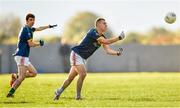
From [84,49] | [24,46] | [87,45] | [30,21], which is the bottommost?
[24,46]

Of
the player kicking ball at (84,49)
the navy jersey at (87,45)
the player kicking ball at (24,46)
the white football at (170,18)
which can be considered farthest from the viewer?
the white football at (170,18)

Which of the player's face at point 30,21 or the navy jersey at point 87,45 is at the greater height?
the player's face at point 30,21

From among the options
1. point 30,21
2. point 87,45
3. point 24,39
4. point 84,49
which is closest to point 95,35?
point 87,45

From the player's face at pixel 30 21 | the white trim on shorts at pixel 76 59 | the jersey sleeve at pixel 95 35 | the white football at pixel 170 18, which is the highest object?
the player's face at pixel 30 21

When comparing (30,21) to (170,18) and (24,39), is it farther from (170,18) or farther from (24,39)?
(170,18)

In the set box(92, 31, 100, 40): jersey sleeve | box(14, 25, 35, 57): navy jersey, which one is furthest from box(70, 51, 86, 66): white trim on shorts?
box(14, 25, 35, 57): navy jersey

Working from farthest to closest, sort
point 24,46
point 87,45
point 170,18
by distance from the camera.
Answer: point 170,18, point 24,46, point 87,45

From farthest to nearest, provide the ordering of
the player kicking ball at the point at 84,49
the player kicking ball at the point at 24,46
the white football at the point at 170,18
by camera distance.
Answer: the white football at the point at 170,18, the player kicking ball at the point at 24,46, the player kicking ball at the point at 84,49

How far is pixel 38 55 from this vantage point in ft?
171

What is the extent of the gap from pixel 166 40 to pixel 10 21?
21121mm

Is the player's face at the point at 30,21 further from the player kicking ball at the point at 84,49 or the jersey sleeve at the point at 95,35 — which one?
the jersey sleeve at the point at 95,35

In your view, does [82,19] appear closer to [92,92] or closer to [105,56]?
[105,56]

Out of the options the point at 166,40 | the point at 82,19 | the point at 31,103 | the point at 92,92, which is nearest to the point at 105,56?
the point at 92,92

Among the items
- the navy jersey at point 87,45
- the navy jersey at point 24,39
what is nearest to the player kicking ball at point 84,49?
the navy jersey at point 87,45
